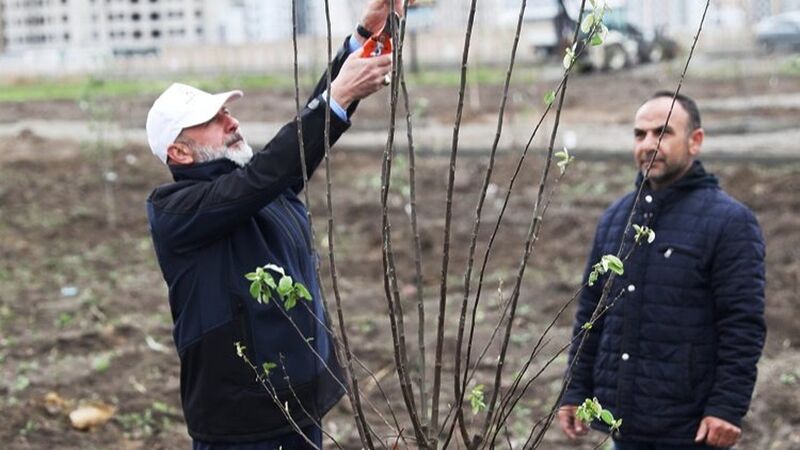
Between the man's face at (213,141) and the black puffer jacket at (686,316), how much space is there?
1.26 m

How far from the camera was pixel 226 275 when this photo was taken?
3.52 m

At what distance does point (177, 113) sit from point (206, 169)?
0.17m

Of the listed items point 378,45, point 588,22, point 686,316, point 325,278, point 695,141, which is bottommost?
point 325,278

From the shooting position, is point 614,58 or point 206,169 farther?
point 614,58

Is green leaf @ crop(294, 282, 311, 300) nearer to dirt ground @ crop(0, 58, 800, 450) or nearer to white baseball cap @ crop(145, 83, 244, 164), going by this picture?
dirt ground @ crop(0, 58, 800, 450)

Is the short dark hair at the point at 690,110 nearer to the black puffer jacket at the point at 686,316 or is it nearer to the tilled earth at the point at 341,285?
the black puffer jacket at the point at 686,316

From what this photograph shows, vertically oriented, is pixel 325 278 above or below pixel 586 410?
below

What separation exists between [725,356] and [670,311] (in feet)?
0.72

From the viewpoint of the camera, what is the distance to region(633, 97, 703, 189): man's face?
3.98 metres

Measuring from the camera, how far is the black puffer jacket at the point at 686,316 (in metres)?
3.88

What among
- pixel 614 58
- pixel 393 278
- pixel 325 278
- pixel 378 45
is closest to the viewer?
pixel 393 278

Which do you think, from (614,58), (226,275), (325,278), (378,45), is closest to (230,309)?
(226,275)

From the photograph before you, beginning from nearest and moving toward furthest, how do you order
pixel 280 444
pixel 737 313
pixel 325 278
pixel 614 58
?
pixel 280 444
pixel 737 313
pixel 325 278
pixel 614 58

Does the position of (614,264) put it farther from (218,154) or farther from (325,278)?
(325,278)
